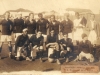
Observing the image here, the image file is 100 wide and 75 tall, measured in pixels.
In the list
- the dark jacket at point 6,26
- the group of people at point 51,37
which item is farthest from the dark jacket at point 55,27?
the dark jacket at point 6,26

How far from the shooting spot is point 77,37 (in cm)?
113

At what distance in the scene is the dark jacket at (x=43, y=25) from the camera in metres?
1.13

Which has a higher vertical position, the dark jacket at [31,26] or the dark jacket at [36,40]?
the dark jacket at [31,26]

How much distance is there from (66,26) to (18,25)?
0.32 metres

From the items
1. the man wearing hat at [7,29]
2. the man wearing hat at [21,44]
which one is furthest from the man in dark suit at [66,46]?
the man wearing hat at [7,29]

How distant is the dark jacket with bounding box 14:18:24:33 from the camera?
3.70ft

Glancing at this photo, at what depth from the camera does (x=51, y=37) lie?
3.68 feet

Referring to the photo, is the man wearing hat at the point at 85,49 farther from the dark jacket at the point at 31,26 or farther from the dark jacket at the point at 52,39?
the dark jacket at the point at 31,26

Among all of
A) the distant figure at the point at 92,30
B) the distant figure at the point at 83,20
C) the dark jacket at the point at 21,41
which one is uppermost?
the distant figure at the point at 83,20

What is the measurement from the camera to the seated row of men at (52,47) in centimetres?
111

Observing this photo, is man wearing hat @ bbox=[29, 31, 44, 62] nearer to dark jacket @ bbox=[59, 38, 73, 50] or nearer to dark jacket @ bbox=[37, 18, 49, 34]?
dark jacket @ bbox=[37, 18, 49, 34]

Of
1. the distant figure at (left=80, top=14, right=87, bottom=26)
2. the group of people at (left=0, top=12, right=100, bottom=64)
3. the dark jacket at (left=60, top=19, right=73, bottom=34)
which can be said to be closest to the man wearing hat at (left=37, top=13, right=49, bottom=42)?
the group of people at (left=0, top=12, right=100, bottom=64)

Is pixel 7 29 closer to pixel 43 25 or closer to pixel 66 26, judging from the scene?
pixel 43 25

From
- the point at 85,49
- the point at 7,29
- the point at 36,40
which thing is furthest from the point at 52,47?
the point at 7,29
